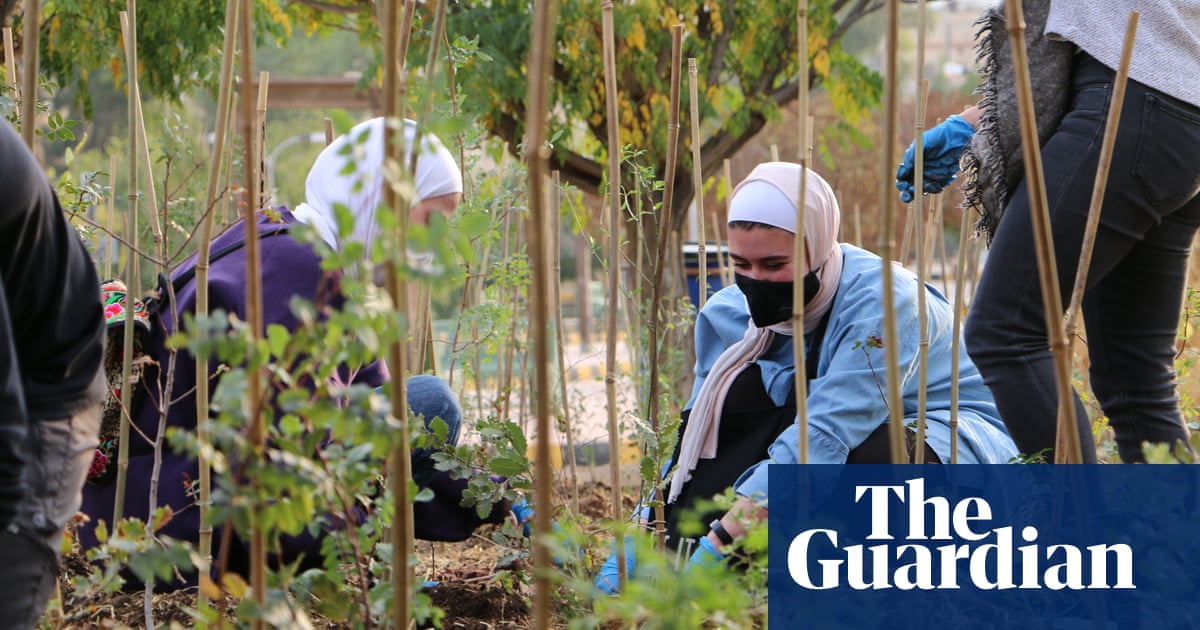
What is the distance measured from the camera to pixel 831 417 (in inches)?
80.6

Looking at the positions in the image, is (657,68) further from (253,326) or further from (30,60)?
(253,326)

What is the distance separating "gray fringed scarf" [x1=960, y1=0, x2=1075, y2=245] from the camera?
1.66 m

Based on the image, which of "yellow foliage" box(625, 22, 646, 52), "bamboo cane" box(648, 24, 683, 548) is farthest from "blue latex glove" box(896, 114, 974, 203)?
"yellow foliage" box(625, 22, 646, 52)

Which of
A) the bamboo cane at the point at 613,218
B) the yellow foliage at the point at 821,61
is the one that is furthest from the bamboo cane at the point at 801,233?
the yellow foliage at the point at 821,61

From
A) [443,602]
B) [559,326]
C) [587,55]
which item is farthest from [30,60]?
[587,55]

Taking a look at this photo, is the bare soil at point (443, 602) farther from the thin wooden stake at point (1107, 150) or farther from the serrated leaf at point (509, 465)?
the thin wooden stake at point (1107, 150)

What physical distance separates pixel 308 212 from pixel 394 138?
1.05 metres

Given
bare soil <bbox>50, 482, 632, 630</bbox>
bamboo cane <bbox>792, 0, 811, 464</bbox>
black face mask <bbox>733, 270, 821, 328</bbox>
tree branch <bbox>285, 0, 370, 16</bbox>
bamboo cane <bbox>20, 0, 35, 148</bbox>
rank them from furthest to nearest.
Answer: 1. tree branch <bbox>285, 0, 370, 16</bbox>
2. black face mask <bbox>733, 270, 821, 328</bbox>
3. bare soil <bbox>50, 482, 632, 630</bbox>
4. bamboo cane <bbox>20, 0, 35, 148</bbox>
5. bamboo cane <bbox>792, 0, 811, 464</bbox>

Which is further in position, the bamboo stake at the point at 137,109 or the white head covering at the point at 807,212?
the white head covering at the point at 807,212

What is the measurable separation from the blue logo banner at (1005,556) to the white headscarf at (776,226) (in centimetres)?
57

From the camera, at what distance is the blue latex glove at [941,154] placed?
191 centimetres

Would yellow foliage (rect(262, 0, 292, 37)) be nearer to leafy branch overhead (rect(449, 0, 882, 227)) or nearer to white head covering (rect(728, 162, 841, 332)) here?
leafy branch overhead (rect(449, 0, 882, 227))

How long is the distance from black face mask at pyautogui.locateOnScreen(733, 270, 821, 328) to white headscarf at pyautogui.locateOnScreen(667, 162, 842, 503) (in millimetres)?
32

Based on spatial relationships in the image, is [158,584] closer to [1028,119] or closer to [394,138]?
[394,138]
